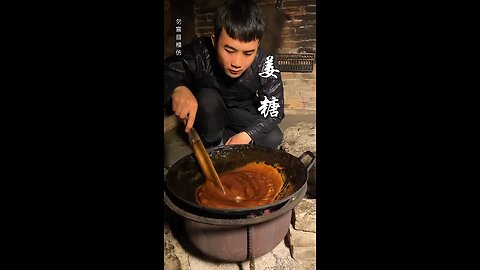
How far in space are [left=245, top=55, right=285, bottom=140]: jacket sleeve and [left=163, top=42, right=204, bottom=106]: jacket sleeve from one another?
11.0 inches

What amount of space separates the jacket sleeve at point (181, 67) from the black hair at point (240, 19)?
24cm

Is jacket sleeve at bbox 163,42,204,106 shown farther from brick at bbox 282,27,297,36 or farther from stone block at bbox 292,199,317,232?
stone block at bbox 292,199,317,232

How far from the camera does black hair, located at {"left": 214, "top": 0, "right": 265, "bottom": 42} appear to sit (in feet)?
3.97

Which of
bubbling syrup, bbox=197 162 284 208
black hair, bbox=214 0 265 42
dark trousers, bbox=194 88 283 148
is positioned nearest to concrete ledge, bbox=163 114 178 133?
dark trousers, bbox=194 88 283 148

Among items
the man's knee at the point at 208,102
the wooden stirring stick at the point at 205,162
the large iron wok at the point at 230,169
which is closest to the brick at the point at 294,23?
the man's knee at the point at 208,102

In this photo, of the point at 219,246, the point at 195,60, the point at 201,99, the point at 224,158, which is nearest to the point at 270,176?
the point at 224,158

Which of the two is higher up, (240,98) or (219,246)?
(240,98)

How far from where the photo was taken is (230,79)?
1539 mm

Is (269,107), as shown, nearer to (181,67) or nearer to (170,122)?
(181,67)

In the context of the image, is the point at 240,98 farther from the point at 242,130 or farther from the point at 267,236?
the point at 267,236

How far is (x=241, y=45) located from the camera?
4.03 feet

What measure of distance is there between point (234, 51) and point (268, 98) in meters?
0.34

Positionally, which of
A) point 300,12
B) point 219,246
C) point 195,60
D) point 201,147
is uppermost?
point 300,12

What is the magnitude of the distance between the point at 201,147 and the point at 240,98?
389mm
